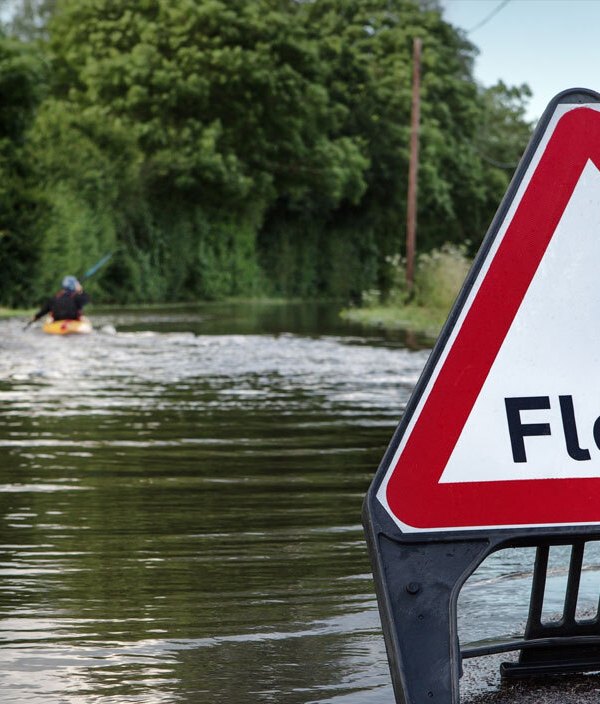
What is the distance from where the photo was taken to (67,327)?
2911 centimetres

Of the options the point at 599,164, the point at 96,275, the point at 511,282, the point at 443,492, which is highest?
the point at 599,164


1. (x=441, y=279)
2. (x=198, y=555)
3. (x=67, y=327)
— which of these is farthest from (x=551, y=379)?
(x=441, y=279)

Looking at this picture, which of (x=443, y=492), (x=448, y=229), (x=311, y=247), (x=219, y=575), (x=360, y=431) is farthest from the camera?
(x=448, y=229)

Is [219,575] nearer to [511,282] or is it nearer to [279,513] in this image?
[279,513]

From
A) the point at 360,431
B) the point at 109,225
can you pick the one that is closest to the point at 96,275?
the point at 109,225

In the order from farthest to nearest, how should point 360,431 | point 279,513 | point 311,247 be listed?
1. point 311,247
2. point 360,431
3. point 279,513

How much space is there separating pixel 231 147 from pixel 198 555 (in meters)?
56.5

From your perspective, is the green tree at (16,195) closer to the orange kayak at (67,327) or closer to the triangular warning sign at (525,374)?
the orange kayak at (67,327)

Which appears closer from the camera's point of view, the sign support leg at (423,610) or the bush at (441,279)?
the sign support leg at (423,610)

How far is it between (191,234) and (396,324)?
25.1m

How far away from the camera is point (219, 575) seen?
6.56 m

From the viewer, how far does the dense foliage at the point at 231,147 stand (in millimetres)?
48781

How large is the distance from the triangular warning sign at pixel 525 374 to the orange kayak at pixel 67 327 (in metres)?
25.7

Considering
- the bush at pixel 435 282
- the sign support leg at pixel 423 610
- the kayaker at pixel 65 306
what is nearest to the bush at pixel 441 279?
the bush at pixel 435 282
